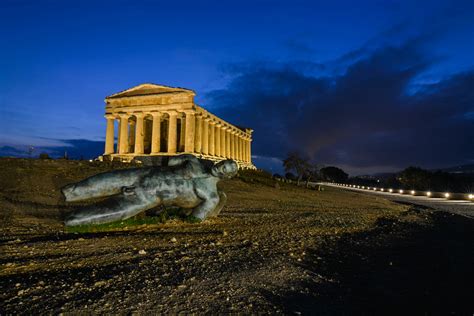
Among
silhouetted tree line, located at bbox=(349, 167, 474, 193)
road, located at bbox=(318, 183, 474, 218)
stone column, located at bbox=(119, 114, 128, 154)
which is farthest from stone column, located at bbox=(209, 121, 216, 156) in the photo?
silhouetted tree line, located at bbox=(349, 167, 474, 193)

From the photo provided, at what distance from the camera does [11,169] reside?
603 inches

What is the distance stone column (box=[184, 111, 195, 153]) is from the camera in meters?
37.2

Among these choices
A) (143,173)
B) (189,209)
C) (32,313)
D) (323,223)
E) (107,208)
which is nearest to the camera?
(32,313)

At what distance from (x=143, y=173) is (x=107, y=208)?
0.99m

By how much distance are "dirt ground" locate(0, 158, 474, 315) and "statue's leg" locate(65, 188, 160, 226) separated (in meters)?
0.30

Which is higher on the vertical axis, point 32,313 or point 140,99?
point 140,99

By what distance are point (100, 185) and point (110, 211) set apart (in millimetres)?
562

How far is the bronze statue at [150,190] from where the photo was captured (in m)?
5.57

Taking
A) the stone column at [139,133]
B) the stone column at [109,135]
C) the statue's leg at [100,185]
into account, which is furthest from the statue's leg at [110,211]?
the stone column at [109,135]

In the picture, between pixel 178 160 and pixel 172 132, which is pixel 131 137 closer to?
pixel 172 132

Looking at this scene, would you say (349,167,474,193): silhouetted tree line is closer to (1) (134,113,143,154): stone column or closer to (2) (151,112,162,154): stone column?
(2) (151,112,162,154): stone column

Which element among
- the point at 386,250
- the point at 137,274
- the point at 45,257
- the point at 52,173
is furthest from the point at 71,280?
the point at 52,173

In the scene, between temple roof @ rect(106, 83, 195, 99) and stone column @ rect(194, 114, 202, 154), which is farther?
stone column @ rect(194, 114, 202, 154)

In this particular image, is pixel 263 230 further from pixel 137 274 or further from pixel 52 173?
pixel 52 173
